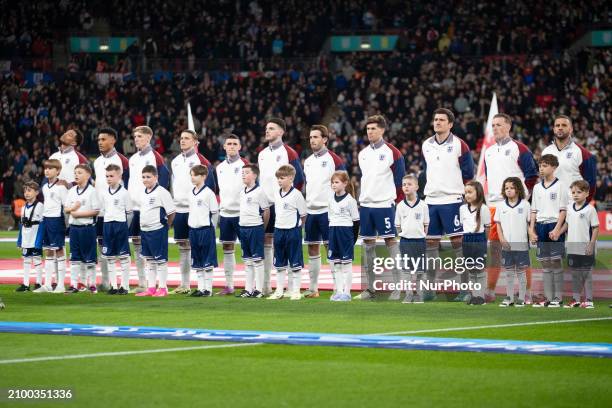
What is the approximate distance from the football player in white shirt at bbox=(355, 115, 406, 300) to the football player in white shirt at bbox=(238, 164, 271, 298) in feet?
4.94

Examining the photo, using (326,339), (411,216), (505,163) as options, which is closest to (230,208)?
(411,216)

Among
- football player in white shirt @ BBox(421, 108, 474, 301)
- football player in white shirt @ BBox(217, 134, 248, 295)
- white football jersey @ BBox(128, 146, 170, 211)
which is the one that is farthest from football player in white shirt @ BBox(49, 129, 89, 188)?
football player in white shirt @ BBox(421, 108, 474, 301)

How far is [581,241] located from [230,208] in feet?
17.5

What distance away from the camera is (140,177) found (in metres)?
17.8

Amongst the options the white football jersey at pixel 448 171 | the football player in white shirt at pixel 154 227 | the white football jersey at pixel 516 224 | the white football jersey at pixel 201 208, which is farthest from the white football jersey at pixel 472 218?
the football player in white shirt at pixel 154 227

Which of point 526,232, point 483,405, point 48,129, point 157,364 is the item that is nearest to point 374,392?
point 483,405

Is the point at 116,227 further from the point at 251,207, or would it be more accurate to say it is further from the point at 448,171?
the point at 448,171

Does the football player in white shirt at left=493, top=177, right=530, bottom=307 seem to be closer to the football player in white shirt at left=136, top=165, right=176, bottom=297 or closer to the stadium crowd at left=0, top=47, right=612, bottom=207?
the football player in white shirt at left=136, top=165, right=176, bottom=297

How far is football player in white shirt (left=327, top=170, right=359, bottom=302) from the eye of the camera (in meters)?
16.0

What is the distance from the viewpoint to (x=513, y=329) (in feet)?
39.5

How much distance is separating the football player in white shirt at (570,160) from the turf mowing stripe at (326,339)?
15.9ft

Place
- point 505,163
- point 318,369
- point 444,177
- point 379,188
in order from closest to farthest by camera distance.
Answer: point 318,369
point 505,163
point 444,177
point 379,188

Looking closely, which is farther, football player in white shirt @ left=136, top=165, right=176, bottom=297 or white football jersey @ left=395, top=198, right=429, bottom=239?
football player in white shirt @ left=136, top=165, right=176, bottom=297

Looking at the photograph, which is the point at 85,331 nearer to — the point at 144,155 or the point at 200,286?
the point at 200,286
